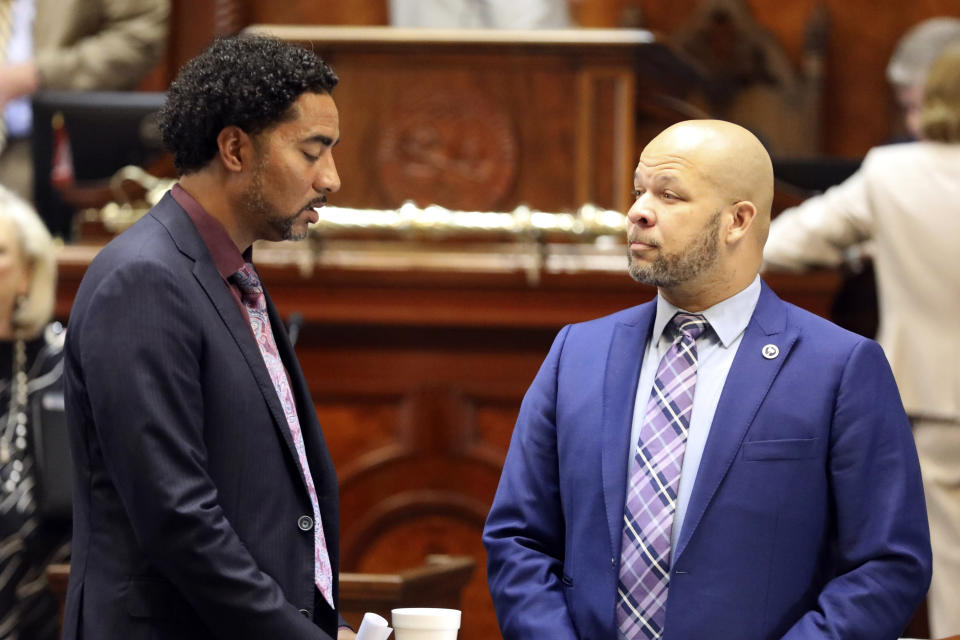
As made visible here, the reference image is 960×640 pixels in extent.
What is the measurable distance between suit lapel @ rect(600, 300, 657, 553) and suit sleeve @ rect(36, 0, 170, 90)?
3980mm

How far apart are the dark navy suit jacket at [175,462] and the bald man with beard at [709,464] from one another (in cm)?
39

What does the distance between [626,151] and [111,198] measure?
1.64 metres

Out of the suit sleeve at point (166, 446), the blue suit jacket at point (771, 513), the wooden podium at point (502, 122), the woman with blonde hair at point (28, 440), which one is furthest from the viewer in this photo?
the wooden podium at point (502, 122)

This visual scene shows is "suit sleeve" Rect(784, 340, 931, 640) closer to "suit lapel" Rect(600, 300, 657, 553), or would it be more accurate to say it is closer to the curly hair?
"suit lapel" Rect(600, 300, 657, 553)

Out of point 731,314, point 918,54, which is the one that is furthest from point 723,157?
point 918,54

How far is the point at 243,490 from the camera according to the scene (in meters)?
2.12

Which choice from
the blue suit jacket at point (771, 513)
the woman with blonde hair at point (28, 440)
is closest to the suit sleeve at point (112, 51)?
the woman with blonde hair at point (28, 440)

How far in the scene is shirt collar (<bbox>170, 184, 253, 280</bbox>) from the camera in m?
2.21

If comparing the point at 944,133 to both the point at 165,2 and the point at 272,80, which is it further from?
the point at 165,2

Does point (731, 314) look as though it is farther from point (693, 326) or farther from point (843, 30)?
point (843, 30)

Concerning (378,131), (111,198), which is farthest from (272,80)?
(111,198)

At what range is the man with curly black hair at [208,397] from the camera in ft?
6.66

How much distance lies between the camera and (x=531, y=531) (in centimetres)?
230

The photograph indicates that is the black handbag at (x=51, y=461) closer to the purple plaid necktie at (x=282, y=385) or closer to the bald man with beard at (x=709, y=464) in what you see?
the purple plaid necktie at (x=282, y=385)
